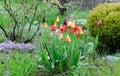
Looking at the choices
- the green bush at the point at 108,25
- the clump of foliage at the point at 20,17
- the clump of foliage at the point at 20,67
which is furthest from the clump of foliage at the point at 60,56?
the clump of foliage at the point at 20,17

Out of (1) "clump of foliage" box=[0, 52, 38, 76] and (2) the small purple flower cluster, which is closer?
(1) "clump of foliage" box=[0, 52, 38, 76]

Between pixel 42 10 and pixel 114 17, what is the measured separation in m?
1.87

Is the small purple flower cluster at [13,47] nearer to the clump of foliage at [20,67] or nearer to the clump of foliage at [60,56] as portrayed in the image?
the clump of foliage at [20,67]

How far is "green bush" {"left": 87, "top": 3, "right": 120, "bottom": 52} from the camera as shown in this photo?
6.74m

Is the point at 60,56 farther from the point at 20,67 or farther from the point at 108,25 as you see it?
the point at 108,25

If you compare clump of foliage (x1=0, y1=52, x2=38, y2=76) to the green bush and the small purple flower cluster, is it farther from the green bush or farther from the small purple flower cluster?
the green bush

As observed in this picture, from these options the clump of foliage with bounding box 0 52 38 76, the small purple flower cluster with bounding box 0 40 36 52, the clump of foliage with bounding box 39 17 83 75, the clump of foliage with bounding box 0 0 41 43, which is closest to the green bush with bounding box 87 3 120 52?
the clump of foliage with bounding box 0 0 41 43

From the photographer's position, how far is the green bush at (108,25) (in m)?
6.74

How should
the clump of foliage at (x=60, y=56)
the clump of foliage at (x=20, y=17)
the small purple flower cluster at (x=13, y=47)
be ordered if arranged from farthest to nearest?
the clump of foliage at (x=20, y=17) < the small purple flower cluster at (x=13, y=47) < the clump of foliage at (x=60, y=56)

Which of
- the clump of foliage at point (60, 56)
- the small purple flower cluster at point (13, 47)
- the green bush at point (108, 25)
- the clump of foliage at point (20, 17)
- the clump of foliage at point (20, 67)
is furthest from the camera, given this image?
the clump of foliage at point (20, 17)

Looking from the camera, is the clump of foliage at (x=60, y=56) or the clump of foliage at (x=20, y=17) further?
the clump of foliage at (x=20, y=17)

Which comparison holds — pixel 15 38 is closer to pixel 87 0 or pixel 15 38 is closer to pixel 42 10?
pixel 42 10

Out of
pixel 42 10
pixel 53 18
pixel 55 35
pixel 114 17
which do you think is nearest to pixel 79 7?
pixel 53 18

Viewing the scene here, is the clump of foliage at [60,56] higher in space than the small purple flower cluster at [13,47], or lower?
higher
